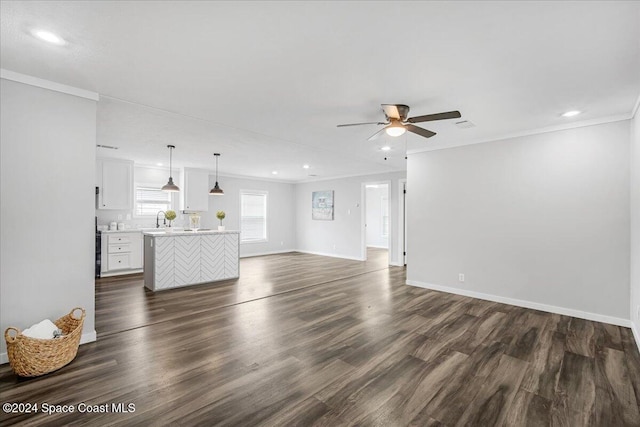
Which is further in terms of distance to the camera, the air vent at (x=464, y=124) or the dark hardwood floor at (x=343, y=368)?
the air vent at (x=464, y=124)

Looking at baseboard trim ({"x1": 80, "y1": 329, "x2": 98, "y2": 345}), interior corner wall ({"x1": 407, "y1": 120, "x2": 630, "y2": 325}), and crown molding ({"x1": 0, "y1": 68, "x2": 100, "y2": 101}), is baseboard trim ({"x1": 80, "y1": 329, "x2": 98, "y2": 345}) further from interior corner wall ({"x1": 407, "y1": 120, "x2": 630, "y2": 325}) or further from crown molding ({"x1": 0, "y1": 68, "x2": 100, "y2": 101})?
interior corner wall ({"x1": 407, "y1": 120, "x2": 630, "y2": 325})

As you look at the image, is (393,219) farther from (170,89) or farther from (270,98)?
(170,89)

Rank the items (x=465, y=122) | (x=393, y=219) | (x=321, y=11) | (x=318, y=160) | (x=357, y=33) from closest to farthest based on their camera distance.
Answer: (x=321, y=11), (x=357, y=33), (x=465, y=122), (x=318, y=160), (x=393, y=219)

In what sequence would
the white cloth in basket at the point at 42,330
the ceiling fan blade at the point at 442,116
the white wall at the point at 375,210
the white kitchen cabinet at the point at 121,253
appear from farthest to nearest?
1. the white wall at the point at 375,210
2. the white kitchen cabinet at the point at 121,253
3. the ceiling fan blade at the point at 442,116
4. the white cloth in basket at the point at 42,330

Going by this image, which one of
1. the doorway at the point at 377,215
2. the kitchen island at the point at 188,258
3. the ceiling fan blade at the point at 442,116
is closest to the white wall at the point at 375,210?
the doorway at the point at 377,215

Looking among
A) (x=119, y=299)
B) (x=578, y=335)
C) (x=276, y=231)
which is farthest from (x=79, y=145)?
(x=276, y=231)

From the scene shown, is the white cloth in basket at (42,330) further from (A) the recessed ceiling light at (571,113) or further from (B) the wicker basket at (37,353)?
(A) the recessed ceiling light at (571,113)

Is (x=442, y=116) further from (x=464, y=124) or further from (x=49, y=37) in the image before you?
Result: (x=49, y=37)

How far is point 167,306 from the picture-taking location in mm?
4242

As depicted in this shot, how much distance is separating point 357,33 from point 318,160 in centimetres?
457

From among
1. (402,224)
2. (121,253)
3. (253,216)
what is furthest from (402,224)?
(121,253)

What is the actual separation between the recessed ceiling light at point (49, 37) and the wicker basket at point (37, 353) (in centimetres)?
225

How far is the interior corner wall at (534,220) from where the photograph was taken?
142 inches

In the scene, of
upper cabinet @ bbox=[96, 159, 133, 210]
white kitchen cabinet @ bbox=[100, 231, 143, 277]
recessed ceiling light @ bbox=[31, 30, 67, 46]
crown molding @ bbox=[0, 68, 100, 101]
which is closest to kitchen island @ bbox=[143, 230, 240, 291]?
white kitchen cabinet @ bbox=[100, 231, 143, 277]
